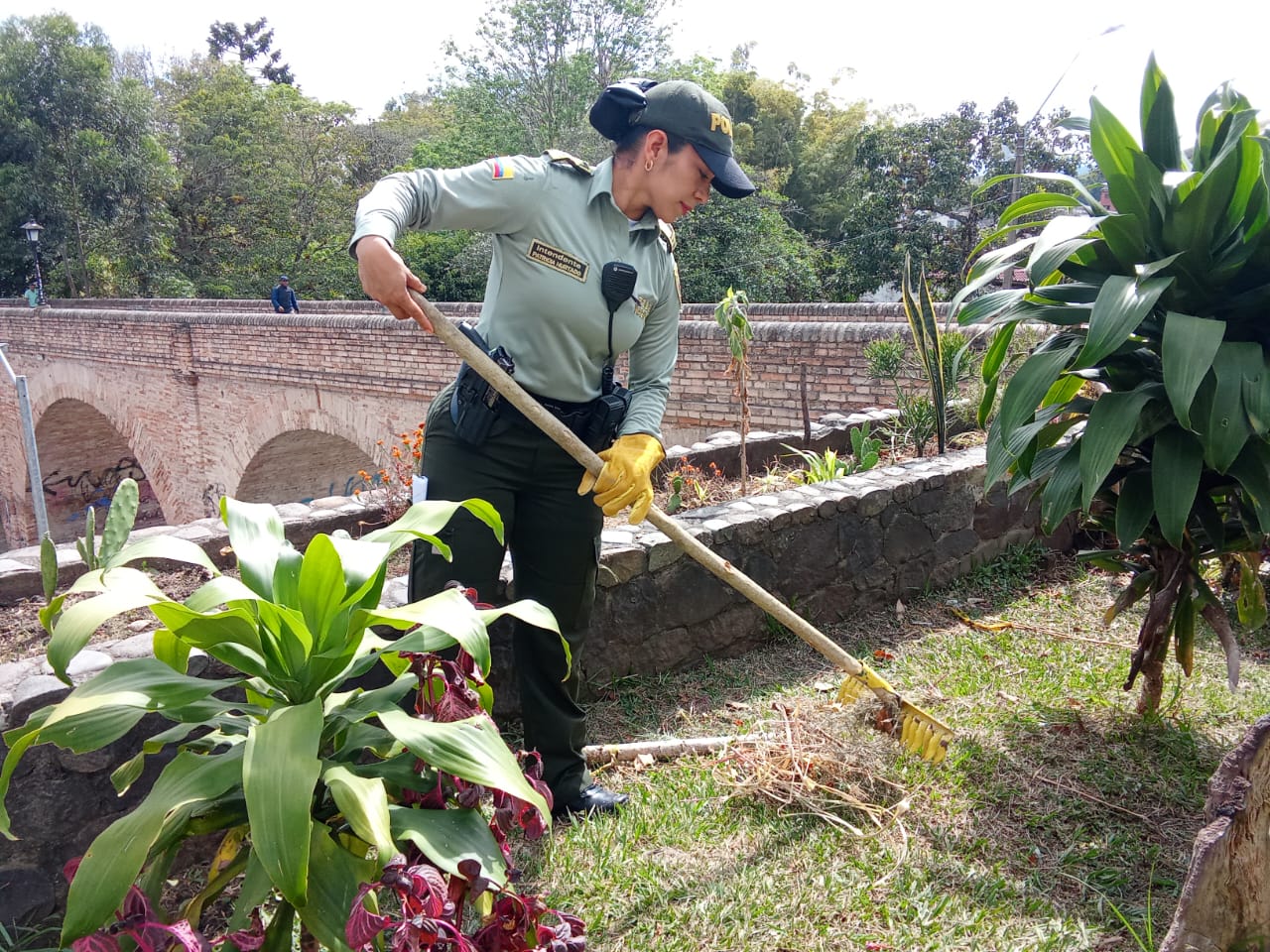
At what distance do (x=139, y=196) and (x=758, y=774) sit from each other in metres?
26.0

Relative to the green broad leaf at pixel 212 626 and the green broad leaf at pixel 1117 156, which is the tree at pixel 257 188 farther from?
the green broad leaf at pixel 212 626

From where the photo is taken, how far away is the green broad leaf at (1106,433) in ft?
6.83

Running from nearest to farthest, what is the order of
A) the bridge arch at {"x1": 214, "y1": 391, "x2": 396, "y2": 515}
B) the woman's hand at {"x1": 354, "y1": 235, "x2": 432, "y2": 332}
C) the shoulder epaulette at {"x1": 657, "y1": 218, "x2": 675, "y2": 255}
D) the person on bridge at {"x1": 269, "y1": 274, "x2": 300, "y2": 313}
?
1. the woman's hand at {"x1": 354, "y1": 235, "x2": 432, "y2": 332}
2. the shoulder epaulette at {"x1": 657, "y1": 218, "x2": 675, "y2": 255}
3. the bridge arch at {"x1": 214, "y1": 391, "x2": 396, "y2": 515}
4. the person on bridge at {"x1": 269, "y1": 274, "x2": 300, "y2": 313}

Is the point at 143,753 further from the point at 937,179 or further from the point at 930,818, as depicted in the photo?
the point at 937,179

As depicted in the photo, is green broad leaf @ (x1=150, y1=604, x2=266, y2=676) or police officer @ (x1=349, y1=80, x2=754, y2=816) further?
police officer @ (x1=349, y1=80, x2=754, y2=816)

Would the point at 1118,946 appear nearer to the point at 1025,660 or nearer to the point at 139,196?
the point at 1025,660

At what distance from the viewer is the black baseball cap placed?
2123mm

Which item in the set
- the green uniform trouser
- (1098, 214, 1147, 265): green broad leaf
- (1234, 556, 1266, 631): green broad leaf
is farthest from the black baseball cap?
(1234, 556, 1266, 631): green broad leaf

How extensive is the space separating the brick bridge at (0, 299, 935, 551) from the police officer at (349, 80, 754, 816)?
3844mm

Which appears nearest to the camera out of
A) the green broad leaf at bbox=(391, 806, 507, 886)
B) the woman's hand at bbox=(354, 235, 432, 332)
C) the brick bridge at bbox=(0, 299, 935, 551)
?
the green broad leaf at bbox=(391, 806, 507, 886)

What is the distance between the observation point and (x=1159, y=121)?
7.34 feet

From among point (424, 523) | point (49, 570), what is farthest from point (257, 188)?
point (424, 523)

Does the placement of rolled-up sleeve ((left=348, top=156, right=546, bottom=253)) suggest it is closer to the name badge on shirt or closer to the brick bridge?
the name badge on shirt

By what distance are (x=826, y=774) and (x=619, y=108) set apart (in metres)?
1.92
